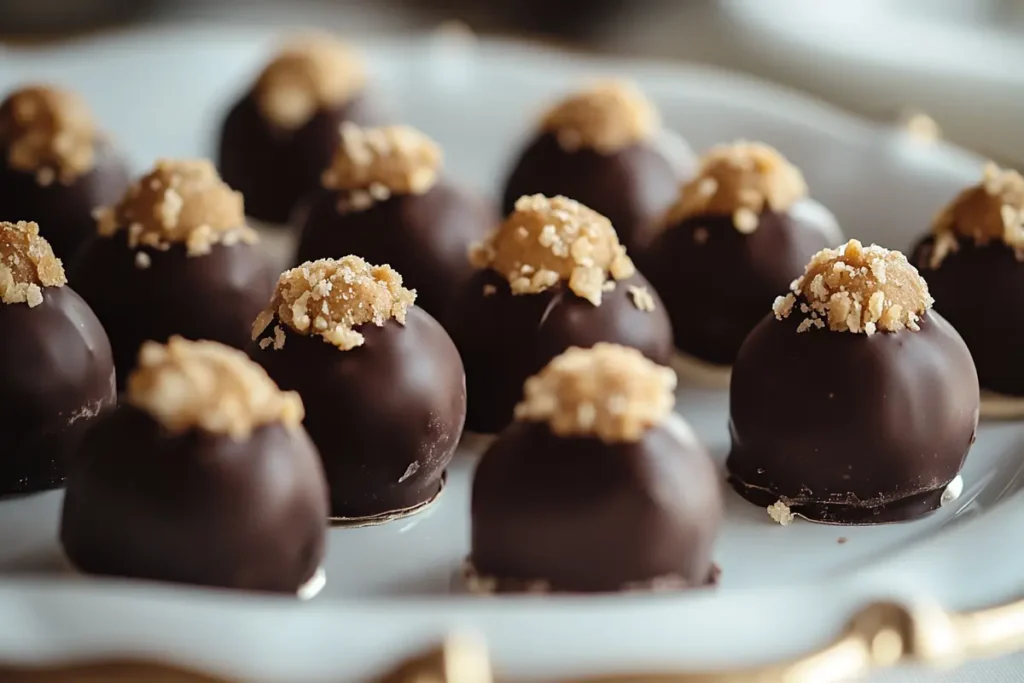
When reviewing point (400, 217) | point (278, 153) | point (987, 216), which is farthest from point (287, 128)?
point (987, 216)

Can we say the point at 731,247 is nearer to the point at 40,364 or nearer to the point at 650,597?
the point at 650,597

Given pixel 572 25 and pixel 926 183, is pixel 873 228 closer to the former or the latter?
pixel 926 183

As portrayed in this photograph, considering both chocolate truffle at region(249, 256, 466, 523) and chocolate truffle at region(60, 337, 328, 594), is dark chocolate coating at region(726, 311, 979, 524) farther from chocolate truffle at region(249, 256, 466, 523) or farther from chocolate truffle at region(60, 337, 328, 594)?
chocolate truffle at region(60, 337, 328, 594)

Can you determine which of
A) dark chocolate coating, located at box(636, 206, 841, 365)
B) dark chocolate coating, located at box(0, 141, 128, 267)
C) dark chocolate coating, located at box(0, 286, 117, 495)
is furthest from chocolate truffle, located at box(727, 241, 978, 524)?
dark chocolate coating, located at box(0, 141, 128, 267)

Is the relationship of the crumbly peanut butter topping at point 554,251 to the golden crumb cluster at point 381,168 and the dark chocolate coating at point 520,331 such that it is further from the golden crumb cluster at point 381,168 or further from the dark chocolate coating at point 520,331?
Answer: the golden crumb cluster at point 381,168

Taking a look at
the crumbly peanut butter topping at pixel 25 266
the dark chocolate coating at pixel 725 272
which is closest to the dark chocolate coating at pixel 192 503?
the crumbly peanut butter topping at pixel 25 266

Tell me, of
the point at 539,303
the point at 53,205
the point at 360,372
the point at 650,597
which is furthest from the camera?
the point at 53,205

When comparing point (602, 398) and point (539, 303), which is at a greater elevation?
point (602, 398)
